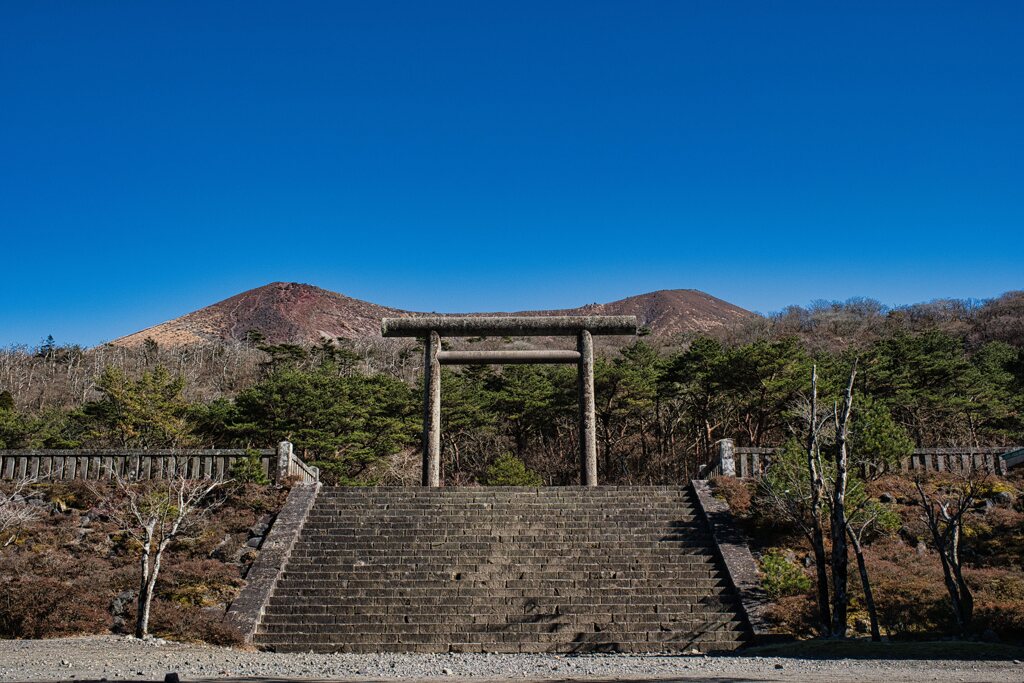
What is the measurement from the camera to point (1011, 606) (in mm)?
11758

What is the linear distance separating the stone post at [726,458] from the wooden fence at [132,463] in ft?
30.6

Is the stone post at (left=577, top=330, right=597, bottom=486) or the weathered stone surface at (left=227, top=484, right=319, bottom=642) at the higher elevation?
the stone post at (left=577, top=330, right=597, bottom=486)

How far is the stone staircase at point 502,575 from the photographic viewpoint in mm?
11867

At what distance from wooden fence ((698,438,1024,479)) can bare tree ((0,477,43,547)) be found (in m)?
13.6

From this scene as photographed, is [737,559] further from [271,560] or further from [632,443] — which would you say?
[632,443]

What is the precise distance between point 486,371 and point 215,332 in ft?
215

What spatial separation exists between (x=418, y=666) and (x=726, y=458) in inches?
367

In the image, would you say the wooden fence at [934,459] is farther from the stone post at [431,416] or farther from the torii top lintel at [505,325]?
the stone post at [431,416]

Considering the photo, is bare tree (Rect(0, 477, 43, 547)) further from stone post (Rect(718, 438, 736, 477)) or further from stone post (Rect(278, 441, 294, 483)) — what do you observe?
stone post (Rect(718, 438, 736, 477))

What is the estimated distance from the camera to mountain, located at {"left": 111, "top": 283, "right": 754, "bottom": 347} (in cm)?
8888

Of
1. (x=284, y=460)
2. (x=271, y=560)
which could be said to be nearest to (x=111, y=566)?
(x=271, y=560)

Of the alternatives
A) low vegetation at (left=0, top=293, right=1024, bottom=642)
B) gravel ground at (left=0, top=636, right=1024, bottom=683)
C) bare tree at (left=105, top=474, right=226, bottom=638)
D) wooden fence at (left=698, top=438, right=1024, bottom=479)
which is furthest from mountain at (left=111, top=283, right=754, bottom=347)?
gravel ground at (left=0, top=636, right=1024, bottom=683)

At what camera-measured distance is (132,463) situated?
1716 centimetres

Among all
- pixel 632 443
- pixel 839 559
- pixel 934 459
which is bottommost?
pixel 839 559
